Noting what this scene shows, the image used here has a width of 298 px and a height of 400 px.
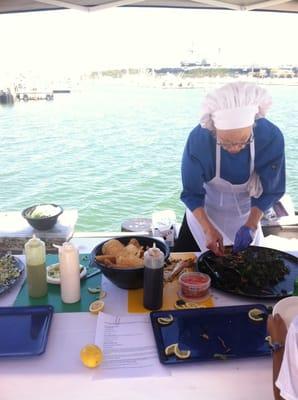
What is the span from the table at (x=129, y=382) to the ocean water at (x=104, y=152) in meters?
3.54

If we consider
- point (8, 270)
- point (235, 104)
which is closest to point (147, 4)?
point (235, 104)

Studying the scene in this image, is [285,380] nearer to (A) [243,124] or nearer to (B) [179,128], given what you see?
(A) [243,124]

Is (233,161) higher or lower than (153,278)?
higher

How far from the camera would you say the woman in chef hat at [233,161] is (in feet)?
5.42

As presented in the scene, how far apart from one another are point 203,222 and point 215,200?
11.3 inches

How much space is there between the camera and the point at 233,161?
183 cm

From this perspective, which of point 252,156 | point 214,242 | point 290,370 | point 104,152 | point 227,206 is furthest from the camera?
point 104,152

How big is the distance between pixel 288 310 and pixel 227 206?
1104 millimetres

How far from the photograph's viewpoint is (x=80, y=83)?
22.8 m

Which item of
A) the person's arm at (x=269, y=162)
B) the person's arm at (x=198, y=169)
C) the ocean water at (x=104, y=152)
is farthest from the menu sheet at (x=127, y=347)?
the ocean water at (x=104, y=152)

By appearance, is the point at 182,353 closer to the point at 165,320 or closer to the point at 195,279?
the point at 165,320

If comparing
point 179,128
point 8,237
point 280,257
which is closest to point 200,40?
point 179,128

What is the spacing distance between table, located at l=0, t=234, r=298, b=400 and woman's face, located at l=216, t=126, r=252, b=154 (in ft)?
3.05

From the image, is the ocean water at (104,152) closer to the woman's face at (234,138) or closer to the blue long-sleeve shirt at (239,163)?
the blue long-sleeve shirt at (239,163)
